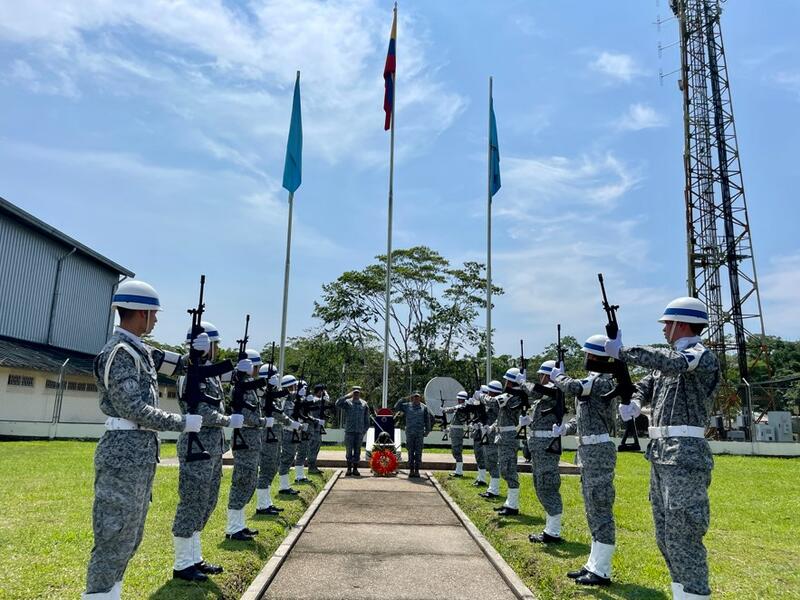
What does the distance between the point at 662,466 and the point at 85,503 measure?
8688 mm

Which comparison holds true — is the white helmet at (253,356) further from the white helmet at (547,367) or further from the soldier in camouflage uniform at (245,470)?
the white helmet at (547,367)

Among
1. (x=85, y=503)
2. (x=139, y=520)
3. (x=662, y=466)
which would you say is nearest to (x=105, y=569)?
(x=139, y=520)

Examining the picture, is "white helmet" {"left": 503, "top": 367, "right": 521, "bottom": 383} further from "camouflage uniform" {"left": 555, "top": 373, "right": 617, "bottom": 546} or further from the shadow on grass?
the shadow on grass

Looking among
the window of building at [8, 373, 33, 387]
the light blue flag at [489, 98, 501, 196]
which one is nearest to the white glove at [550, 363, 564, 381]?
the light blue flag at [489, 98, 501, 196]

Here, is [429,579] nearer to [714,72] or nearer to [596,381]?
[596,381]

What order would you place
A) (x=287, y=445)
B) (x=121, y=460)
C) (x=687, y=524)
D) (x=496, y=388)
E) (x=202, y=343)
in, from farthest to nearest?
(x=496, y=388)
(x=287, y=445)
(x=202, y=343)
(x=687, y=524)
(x=121, y=460)

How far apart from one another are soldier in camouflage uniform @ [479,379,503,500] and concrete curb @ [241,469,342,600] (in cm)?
342

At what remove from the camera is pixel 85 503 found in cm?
941

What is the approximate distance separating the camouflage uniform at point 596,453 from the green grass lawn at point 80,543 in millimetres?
3525

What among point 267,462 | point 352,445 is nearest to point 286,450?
point 267,462

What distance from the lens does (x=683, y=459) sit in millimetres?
4453

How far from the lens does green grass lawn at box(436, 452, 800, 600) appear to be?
582 centimetres

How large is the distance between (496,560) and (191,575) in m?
→ 3.26

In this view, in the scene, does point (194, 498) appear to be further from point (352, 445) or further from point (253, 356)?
point (352, 445)
